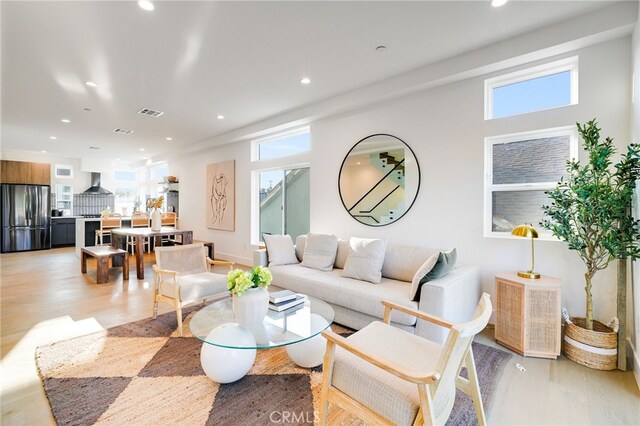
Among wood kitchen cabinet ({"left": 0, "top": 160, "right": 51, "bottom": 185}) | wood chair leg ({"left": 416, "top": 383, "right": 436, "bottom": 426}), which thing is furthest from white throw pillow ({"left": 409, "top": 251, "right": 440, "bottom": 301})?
wood kitchen cabinet ({"left": 0, "top": 160, "right": 51, "bottom": 185})

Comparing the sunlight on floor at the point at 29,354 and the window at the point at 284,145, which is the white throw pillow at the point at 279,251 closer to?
the window at the point at 284,145

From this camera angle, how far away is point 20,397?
1.92m

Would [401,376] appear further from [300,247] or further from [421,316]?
[300,247]

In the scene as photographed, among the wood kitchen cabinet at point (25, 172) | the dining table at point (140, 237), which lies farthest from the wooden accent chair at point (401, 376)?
the wood kitchen cabinet at point (25, 172)

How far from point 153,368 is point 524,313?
3131mm

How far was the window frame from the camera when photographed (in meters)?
5.09

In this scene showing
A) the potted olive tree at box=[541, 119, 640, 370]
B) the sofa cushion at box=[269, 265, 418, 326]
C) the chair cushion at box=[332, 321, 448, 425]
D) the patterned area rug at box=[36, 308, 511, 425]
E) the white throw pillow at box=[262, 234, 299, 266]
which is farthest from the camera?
the white throw pillow at box=[262, 234, 299, 266]

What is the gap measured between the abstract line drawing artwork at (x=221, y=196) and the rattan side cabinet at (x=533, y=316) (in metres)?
5.42

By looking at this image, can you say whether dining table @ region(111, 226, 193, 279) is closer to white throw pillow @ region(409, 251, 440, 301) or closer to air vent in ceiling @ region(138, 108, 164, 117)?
air vent in ceiling @ region(138, 108, 164, 117)

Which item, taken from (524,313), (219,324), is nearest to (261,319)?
(219,324)

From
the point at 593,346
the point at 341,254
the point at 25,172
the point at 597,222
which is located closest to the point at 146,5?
the point at 341,254

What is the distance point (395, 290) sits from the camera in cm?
283

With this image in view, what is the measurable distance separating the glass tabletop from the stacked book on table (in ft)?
0.08

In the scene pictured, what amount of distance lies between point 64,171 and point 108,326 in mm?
9061
